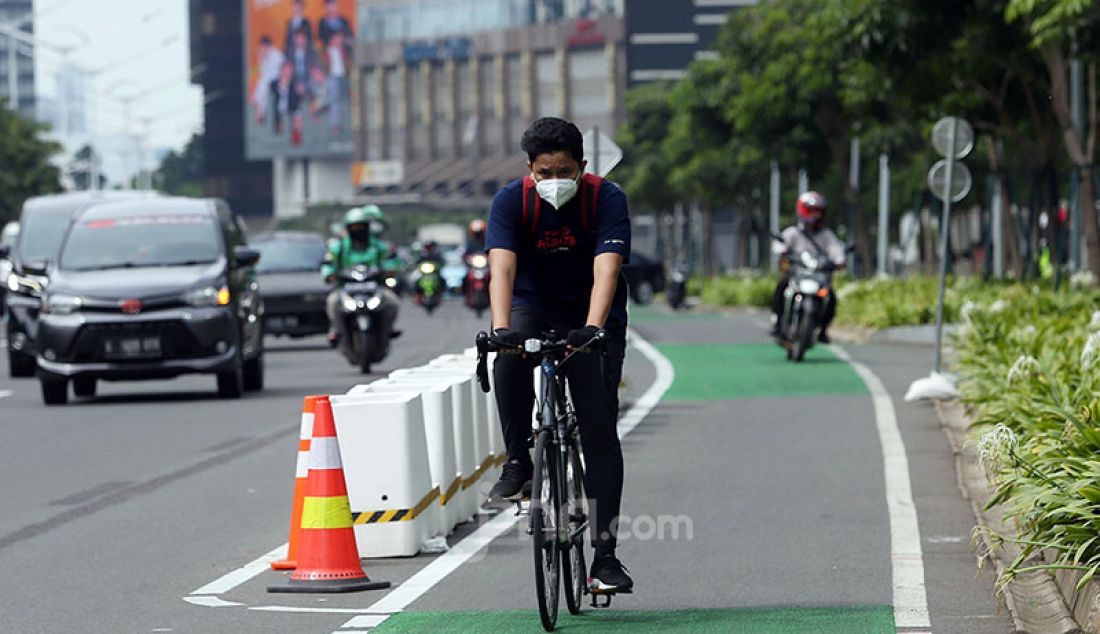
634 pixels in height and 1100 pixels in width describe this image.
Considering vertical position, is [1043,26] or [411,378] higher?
[1043,26]

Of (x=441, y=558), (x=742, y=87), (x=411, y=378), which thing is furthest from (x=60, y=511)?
(x=742, y=87)

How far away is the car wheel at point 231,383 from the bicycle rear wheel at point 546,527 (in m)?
13.2

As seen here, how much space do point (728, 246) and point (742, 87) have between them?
112041 mm

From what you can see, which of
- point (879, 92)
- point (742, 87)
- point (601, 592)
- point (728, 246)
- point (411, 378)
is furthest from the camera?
point (728, 246)

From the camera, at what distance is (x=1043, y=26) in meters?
22.8

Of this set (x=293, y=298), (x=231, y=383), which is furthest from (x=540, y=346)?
(x=293, y=298)

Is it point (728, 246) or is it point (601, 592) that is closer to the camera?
point (601, 592)

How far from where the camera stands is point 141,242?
21.6 m

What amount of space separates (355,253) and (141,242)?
340 cm

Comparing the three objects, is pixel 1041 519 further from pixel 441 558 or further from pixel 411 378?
pixel 411 378

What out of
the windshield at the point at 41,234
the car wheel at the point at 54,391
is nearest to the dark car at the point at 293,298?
the windshield at the point at 41,234

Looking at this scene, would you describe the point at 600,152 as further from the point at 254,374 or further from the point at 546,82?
the point at 546,82

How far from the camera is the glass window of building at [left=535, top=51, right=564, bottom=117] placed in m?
176

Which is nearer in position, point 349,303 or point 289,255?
point 349,303
